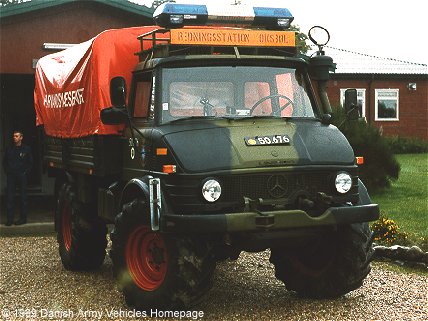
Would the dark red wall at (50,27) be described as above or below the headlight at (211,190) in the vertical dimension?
above

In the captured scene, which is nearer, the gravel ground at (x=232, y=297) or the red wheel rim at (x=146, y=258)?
the red wheel rim at (x=146, y=258)

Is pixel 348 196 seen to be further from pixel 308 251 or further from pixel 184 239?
pixel 184 239

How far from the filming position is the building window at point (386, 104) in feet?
116

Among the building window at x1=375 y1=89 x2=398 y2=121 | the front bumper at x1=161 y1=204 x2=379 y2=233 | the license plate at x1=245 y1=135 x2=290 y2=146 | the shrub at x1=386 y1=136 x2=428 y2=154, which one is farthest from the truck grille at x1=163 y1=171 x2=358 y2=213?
the building window at x1=375 y1=89 x2=398 y2=121

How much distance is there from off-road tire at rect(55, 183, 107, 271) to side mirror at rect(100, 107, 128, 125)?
8.44ft

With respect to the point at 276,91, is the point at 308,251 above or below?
below

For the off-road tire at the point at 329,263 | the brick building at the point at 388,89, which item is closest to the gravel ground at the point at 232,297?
the off-road tire at the point at 329,263

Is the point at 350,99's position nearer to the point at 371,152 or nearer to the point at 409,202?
the point at 409,202

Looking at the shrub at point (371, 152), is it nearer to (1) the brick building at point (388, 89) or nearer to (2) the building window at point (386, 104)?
(1) the brick building at point (388, 89)

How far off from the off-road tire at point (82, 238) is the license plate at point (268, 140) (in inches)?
142

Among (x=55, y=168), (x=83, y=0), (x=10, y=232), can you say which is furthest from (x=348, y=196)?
(x=83, y=0)

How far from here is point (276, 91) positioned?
28.0 ft

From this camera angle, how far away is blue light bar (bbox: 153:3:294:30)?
27.9 ft

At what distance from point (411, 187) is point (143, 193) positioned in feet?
40.9
